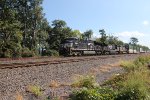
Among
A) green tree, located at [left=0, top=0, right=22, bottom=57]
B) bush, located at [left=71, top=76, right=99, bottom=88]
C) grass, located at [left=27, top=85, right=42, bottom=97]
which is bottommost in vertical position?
grass, located at [left=27, top=85, right=42, bottom=97]

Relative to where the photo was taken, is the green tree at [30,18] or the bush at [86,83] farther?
the green tree at [30,18]

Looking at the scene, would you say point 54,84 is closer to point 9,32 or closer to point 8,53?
point 8,53

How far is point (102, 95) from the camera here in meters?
11.2

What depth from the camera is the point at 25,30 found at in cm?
7388

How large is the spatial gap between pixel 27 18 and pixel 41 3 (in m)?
4.99

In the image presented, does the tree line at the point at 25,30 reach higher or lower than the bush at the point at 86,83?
higher

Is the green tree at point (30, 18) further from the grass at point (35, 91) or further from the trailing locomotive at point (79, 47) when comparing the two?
the grass at point (35, 91)

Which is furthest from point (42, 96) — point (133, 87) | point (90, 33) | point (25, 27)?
point (90, 33)

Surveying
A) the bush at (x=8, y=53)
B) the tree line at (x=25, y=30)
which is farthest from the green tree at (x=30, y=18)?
the bush at (x=8, y=53)

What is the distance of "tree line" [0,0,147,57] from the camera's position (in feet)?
162

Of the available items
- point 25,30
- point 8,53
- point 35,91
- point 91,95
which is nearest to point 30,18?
point 25,30

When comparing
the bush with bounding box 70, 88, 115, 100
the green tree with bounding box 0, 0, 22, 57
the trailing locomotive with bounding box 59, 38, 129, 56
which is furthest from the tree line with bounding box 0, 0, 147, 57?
the bush with bounding box 70, 88, 115, 100

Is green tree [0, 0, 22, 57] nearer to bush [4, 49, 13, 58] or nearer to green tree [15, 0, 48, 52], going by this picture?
bush [4, 49, 13, 58]

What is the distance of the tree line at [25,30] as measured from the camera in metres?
49.3
